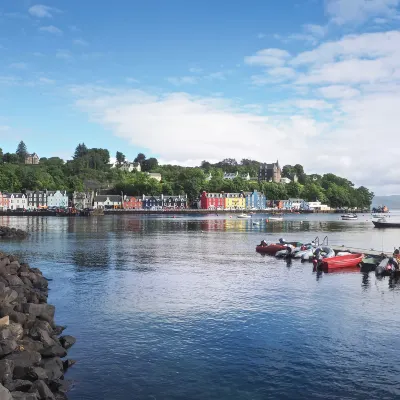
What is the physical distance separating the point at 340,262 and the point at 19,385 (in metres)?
34.7

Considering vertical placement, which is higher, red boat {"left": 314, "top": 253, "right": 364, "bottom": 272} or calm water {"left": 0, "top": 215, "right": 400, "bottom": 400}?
red boat {"left": 314, "top": 253, "right": 364, "bottom": 272}

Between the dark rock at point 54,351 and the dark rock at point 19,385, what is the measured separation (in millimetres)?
3587

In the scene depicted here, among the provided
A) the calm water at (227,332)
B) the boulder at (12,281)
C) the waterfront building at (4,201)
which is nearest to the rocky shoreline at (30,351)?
the calm water at (227,332)

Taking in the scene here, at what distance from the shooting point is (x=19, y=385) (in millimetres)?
14430

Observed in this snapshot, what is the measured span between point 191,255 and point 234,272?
519 inches

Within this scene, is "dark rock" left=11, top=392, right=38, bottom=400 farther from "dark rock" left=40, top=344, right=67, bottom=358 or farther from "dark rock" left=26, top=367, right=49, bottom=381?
"dark rock" left=40, top=344, right=67, bottom=358

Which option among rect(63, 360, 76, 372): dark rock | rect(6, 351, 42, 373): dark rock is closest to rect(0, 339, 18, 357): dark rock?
rect(6, 351, 42, 373): dark rock

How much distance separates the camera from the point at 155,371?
18109 millimetres

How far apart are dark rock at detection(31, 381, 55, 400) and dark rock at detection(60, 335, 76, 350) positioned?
203 inches

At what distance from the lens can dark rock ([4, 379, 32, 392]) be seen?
562 inches

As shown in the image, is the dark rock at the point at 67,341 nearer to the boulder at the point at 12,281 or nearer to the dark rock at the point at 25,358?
the dark rock at the point at 25,358

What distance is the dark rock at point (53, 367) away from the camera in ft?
54.3

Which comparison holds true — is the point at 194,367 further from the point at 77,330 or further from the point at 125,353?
the point at 77,330

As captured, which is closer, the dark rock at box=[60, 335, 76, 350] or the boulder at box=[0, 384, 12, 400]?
the boulder at box=[0, 384, 12, 400]
